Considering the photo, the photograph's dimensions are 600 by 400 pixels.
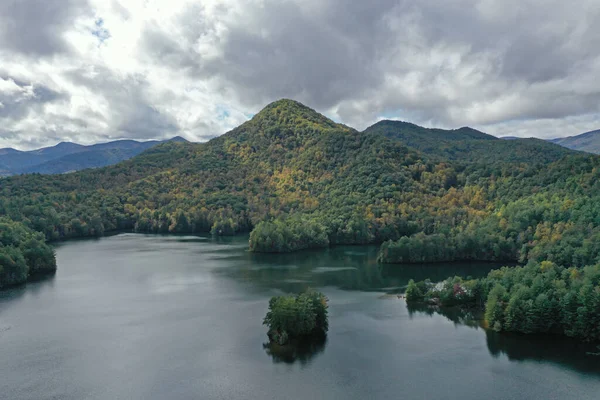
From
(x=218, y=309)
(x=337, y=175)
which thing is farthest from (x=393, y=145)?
(x=218, y=309)

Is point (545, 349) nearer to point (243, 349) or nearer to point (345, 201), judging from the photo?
point (243, 349)

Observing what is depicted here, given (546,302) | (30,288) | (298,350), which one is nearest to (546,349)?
(546,302)

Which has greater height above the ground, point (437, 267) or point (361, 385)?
point (437, 267)

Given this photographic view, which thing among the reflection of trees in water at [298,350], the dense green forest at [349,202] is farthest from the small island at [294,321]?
the dense green forest at [349,202]

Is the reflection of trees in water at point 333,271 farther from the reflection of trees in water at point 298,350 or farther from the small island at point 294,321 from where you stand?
the reflection of trees in water at point 298,350

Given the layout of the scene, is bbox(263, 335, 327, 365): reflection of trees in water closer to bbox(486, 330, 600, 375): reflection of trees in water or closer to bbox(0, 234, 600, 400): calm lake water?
bbox(0, 234, 600, 400): calm lake water

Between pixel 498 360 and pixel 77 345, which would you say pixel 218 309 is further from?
pixel 498 360
